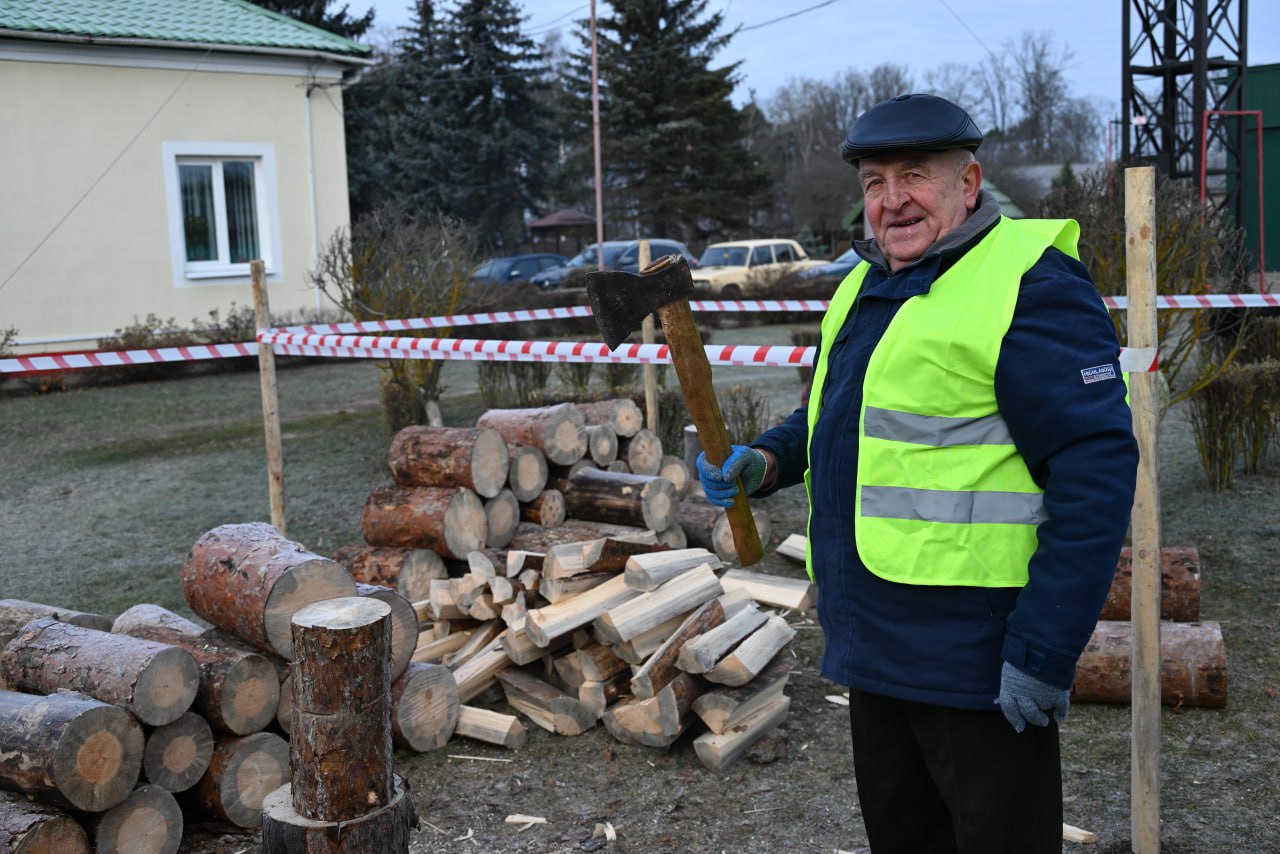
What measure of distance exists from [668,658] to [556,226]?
125 feet

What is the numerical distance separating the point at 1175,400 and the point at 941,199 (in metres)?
6.38

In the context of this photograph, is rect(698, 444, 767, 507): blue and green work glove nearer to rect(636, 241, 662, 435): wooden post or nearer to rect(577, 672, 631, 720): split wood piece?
rect(577, 672, 631, 720): split wood piece

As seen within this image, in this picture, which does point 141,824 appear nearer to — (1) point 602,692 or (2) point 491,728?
(2) point 491,728

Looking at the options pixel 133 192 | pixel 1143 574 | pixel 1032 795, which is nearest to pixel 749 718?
pixel 1143 574

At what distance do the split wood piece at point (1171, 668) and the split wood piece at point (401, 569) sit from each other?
286 centimetres

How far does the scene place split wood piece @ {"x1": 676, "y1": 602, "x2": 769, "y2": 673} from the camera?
13.5ft

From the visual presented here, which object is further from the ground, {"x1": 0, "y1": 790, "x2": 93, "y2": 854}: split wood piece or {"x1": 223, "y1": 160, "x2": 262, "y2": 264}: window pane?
{"x1": 223, "y1": 160, "x2": 262, "y2": 264}: window pane

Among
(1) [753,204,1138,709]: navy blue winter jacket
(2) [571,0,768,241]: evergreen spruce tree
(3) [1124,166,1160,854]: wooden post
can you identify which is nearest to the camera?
(1) [753,204,1138,709]: navy blue winter jacket

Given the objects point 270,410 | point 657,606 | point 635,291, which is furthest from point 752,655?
point 270,410

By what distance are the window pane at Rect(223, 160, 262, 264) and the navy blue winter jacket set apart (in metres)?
16.8

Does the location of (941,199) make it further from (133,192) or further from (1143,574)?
(133,192)

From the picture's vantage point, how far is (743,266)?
85.2ft

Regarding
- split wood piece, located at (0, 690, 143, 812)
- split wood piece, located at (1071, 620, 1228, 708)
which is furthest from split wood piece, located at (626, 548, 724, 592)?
split wood piece, located at (0, 690, 143, 812)

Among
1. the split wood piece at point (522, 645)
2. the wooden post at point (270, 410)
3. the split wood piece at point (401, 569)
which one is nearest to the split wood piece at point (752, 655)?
the split wood piece at point (522, 645)
